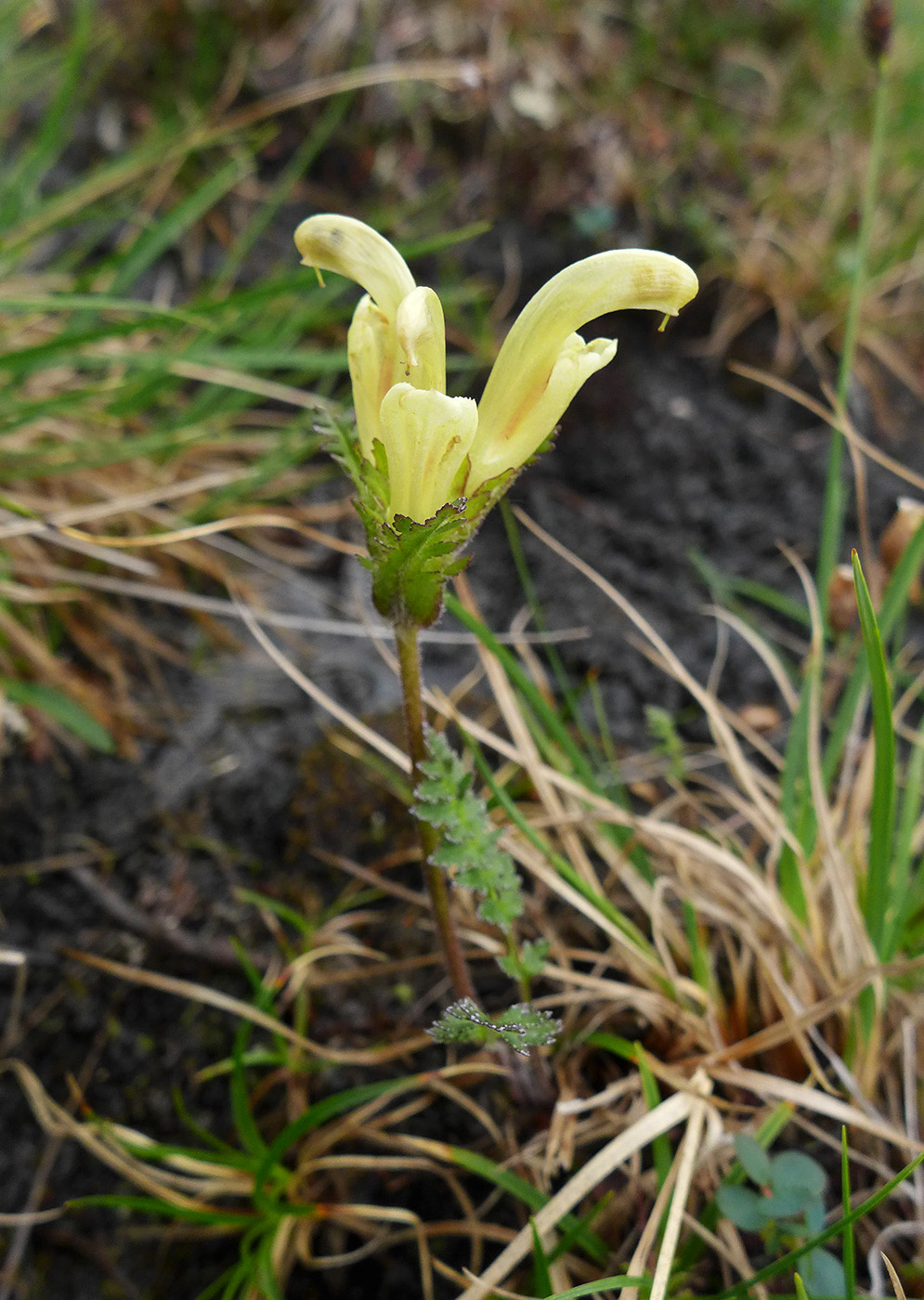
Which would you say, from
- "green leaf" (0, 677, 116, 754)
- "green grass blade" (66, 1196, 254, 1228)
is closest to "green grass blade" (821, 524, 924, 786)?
"green grass blade" (66, 1196, 254, 1228)

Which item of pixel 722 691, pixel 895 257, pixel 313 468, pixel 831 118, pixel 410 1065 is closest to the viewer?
pixel 410 1065

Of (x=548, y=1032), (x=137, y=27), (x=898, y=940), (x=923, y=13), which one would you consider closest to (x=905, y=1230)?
(x=898, y=940)

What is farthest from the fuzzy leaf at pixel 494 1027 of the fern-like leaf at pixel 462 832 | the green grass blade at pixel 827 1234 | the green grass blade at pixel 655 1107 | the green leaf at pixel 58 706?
the green leaf at pixel 58 706

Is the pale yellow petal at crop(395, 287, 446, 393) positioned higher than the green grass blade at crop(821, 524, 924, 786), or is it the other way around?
the pale yellow petal at crop(395, 287, 446, 393)

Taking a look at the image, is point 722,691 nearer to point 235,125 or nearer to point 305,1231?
point 305,1231

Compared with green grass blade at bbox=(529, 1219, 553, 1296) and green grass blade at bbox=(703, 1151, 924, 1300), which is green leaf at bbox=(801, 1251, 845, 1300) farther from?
green grass blade at bbox=(529, 1219, 553, 1296)

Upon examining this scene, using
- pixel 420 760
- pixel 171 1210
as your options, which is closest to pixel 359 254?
pixel 420 760

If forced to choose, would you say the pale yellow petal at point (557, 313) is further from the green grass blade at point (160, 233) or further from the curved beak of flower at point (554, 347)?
the green grass blade at point (160, 233)
